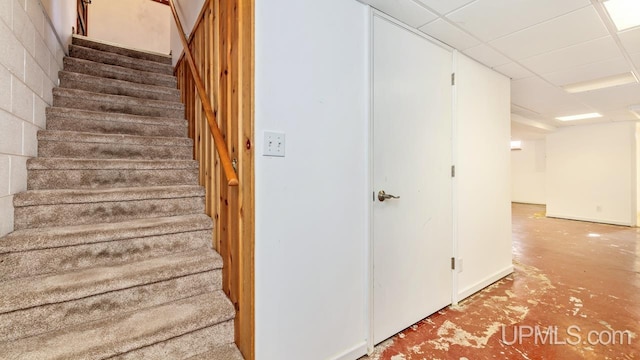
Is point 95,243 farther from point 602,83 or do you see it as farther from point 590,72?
point 602,83

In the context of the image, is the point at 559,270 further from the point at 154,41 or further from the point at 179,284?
the point at 154,41

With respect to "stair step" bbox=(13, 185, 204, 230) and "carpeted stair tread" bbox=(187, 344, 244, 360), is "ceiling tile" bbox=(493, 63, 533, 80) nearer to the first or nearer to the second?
"stair step" bbox=(13, 185, 204, 230)

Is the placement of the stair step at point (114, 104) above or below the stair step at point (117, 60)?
below

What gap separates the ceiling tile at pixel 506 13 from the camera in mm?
1767

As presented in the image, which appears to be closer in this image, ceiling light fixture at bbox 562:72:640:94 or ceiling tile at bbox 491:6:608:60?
ceiling tile at bbox 491:6:608:60

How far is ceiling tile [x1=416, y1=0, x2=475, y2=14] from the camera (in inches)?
69.2

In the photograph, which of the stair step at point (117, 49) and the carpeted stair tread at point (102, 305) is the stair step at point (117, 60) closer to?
the stair step at point (117, 49)

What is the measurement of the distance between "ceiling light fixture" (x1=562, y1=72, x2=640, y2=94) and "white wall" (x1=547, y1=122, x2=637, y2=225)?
3520 mm

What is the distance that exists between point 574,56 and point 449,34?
1381 millimetres

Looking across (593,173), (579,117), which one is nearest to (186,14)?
(579,117)

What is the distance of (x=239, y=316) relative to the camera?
4.73 feet

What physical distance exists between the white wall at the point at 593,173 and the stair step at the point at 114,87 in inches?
329

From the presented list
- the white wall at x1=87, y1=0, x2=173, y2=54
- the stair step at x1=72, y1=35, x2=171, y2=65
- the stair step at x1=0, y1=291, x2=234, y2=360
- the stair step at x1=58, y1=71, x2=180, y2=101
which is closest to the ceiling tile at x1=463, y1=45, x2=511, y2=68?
the stair step at x1=0, y1=291, x2=234, y2=360

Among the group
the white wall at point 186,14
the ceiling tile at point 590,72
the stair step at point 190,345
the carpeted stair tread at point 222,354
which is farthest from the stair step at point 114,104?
the ceiling tile at point 590,72
